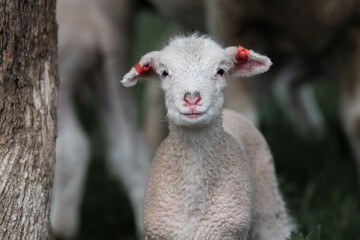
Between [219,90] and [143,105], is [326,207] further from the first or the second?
[143,105]

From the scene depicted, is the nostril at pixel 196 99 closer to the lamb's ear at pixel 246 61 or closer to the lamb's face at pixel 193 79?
the lamb's face at pixel 193 79

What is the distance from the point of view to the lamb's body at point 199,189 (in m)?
3.23

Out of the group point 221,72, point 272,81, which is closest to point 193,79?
point 221,72

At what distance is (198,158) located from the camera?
327cm

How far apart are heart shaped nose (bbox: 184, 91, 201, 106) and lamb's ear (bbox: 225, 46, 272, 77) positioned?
35cm

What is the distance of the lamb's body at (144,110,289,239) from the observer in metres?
3.23

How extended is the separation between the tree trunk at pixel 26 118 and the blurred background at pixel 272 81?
4.36 feet

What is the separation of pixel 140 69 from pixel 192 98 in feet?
1.26

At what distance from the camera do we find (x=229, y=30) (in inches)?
207

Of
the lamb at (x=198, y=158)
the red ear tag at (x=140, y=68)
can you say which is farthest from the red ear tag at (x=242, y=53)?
the red ear tag at (x=140, y=68)

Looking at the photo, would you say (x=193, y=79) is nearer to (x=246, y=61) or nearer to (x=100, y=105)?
(x=246, y=61)

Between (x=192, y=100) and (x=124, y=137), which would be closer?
(x=192, y=100)

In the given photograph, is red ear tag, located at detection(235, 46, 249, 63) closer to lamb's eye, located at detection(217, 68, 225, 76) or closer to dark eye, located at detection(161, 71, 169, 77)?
lamb's eye, located at detection(217, 68, 225, 76)

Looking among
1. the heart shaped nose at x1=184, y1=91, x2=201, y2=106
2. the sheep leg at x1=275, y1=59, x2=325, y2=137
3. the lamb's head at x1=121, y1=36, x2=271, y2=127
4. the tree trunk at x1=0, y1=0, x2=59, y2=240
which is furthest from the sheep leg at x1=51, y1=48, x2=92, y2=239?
the sheep leg at x1=275, y1=59, x2=325, y2=137
